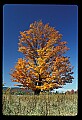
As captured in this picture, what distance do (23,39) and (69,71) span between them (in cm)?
62

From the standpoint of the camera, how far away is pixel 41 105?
2.65 m

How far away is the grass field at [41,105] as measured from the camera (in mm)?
2512

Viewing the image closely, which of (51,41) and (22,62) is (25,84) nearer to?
(22,62)

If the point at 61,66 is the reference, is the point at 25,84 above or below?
below

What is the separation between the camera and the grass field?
251 centimetres

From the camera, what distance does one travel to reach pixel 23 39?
111 inches

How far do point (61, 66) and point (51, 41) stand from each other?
33 cm
